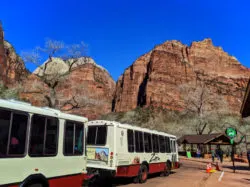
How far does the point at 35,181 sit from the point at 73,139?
187 centimetres

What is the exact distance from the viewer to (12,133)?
593cm

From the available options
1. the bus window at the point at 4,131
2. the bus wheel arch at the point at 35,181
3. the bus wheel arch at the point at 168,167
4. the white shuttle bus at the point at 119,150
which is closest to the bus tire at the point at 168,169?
the bus wheel arch at the point at 168,167

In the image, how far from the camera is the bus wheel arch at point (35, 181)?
619 centimetres

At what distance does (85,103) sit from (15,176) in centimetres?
2755

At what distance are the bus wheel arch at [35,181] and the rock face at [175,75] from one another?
105257 mm

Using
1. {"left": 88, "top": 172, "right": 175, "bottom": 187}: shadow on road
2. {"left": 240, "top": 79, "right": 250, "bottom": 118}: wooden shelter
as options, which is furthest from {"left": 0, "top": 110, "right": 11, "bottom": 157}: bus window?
{"left": 240, "top": 79, "right": 250, "bottom": 118}: wooden shelter

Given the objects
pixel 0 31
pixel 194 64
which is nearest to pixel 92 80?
pixel 194 64

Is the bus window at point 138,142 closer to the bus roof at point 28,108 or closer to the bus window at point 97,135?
the bus window at point 97,135

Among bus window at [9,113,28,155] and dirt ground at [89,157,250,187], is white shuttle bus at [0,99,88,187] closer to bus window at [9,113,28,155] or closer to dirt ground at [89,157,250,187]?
bus window at [9,113,28,155]

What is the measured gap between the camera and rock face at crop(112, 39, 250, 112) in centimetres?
11606

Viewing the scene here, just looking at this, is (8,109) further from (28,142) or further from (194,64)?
(194,64)

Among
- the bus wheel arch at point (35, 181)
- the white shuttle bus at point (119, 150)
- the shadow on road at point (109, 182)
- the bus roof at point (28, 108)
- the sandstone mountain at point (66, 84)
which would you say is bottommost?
the shadow on road at point (109, 182)

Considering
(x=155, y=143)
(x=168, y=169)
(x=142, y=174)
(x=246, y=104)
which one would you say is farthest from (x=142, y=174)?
(x=246, y=104)

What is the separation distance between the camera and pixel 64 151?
7695mm
